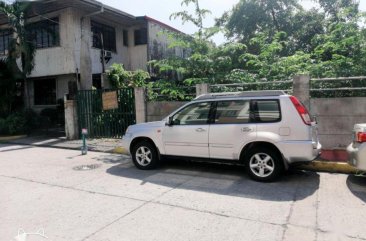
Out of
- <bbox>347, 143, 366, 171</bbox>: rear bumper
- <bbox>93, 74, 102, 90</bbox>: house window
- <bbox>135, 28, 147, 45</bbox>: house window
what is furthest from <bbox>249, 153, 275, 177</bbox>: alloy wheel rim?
<bbox>135, 28, 147, 45</bbox>: house window

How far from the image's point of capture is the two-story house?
14453 millimetres

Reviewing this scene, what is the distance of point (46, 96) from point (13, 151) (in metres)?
7.43

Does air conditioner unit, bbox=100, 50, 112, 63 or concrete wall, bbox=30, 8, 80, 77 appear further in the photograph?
air conditioner unit, bbox=100, 50, 112, 63

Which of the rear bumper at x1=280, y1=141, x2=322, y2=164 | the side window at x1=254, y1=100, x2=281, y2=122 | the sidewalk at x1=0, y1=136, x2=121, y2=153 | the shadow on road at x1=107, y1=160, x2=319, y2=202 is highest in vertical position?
the side window at x1=254, y1=100, x2=281, y2=122

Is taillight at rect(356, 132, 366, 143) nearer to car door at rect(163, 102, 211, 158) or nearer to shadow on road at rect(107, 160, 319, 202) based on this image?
shadow on road at rect(107, 160, 319, 202)

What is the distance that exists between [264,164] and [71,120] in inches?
340

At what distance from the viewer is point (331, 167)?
6789mm

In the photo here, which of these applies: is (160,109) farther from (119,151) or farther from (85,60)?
(85,60)

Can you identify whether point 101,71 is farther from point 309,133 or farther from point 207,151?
point 309,133

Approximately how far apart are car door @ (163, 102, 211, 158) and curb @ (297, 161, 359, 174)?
2235 mm

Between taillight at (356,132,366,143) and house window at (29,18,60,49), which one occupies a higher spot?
house window at (29,18,60,49)

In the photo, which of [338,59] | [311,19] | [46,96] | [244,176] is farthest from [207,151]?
[311,19]

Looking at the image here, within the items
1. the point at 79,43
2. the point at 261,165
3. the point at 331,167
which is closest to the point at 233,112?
the point at 261,165

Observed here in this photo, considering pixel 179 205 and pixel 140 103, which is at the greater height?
pixel 140 103
